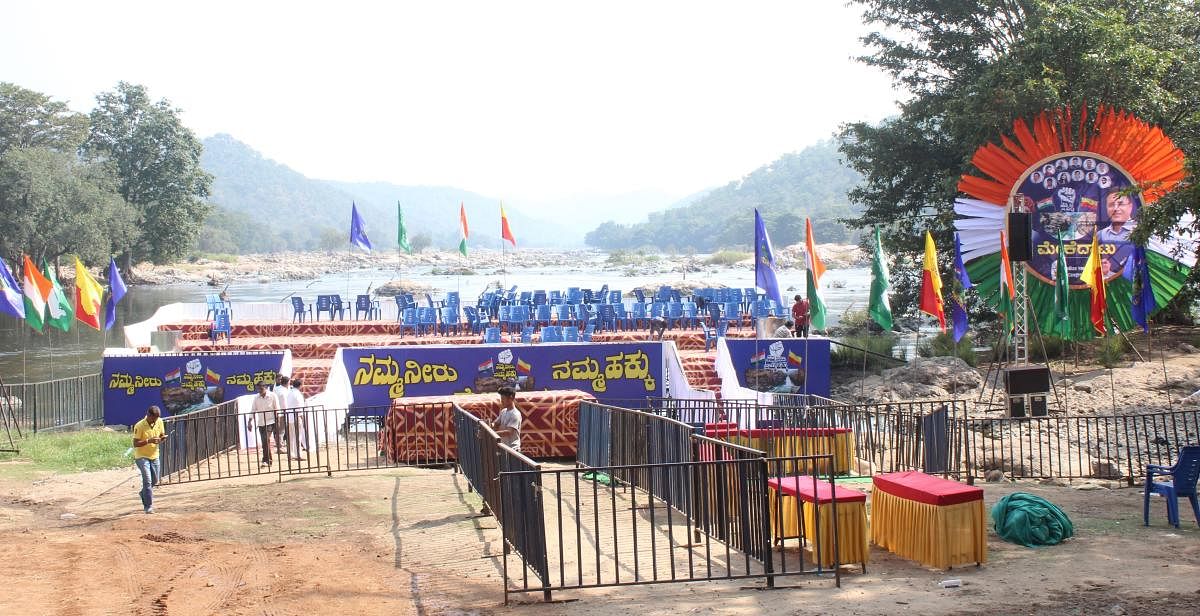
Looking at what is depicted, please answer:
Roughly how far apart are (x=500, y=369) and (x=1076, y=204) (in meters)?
12.8

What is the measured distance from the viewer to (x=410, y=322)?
29.2 metres

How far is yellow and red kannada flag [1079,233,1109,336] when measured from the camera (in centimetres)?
2036

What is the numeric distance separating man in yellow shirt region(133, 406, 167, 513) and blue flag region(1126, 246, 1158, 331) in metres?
18.6

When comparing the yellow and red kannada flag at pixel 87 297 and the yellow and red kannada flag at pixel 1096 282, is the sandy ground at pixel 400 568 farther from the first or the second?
the yellow and red kannada flag at pixel 87 297

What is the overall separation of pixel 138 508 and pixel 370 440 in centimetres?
766

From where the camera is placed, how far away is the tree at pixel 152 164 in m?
76.1

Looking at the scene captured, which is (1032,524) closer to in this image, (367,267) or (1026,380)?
(1026,380)

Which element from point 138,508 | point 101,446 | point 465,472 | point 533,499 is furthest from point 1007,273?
point 101,446

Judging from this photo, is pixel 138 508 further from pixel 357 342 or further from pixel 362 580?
pixel 357 342

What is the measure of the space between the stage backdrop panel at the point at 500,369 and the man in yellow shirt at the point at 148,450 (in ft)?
34.0

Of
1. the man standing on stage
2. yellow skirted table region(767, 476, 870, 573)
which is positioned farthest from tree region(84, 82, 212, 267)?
yellow skirted table region(767, 476, 870, 573)

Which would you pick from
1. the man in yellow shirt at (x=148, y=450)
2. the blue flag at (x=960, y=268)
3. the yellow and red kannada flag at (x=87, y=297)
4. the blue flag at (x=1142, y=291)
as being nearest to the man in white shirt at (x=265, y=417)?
the man in yellow shirt at (x=148, y=450)

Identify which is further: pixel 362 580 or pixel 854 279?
pixel 854 279

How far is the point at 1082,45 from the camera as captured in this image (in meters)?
26.7
